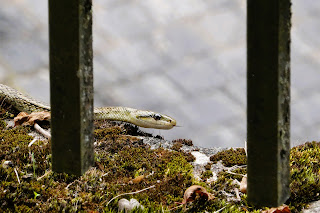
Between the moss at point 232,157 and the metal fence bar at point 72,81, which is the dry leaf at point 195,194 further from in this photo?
the moss at point 232,157

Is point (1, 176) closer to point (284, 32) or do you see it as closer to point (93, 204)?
point (93, 204)

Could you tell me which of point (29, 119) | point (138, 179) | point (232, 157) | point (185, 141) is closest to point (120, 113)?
point (185, 141)

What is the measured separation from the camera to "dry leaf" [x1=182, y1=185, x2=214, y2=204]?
3846 mm

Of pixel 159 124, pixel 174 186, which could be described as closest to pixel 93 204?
pixel 174 186

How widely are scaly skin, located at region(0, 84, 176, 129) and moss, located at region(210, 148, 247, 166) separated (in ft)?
7.63

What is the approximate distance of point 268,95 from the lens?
343 cm

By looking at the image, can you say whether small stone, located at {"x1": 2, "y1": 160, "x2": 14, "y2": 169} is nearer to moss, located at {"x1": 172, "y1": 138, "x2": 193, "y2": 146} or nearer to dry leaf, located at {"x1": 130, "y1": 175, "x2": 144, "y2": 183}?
dry leaf, located at {"x1": 130, "y1": 175, "x2": 144, "y2": 183}

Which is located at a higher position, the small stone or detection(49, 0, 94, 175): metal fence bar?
detection(49, 0, 94, 175): metal fence bar

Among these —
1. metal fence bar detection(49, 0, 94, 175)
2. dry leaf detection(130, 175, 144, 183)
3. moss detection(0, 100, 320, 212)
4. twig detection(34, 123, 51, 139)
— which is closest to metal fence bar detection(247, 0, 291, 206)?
moss detection(0, 100, 320, 212)

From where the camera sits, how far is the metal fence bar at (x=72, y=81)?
3.64 m

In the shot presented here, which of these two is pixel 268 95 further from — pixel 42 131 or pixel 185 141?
pixel 42 131

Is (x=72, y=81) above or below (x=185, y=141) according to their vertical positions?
above

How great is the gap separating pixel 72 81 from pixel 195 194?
1.65m

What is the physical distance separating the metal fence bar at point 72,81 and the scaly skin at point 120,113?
3.90 m
